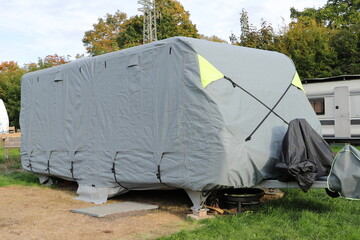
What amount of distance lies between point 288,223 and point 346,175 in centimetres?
96

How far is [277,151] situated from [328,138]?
33.3ft

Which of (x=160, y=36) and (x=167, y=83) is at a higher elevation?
(x=160, y=36)

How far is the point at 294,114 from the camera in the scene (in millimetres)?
6922

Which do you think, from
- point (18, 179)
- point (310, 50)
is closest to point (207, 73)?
point (18, 179)

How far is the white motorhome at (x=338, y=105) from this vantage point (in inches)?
584

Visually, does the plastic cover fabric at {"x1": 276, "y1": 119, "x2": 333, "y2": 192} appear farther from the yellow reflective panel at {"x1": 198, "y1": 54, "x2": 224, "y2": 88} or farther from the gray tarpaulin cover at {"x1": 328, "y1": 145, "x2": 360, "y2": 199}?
the yellow reflective panel at {"x1": 198, "y1": 54, "x2": 224, "y2": 88}

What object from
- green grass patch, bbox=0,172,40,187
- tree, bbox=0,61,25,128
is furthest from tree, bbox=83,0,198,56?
green grass patch, bbox=0,172,40,187

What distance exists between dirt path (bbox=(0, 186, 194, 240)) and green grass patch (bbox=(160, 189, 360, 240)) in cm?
52

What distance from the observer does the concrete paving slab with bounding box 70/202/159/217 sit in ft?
20.3

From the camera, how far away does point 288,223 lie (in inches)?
215

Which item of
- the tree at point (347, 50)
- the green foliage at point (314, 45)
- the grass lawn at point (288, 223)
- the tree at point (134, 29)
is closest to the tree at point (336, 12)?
the green foliage at point (314, 45)

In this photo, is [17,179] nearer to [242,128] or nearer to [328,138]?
[242,128]

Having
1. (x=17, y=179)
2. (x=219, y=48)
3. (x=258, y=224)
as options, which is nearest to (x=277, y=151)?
(x=258, y=224)

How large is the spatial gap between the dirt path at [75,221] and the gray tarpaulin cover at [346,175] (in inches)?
79.4
